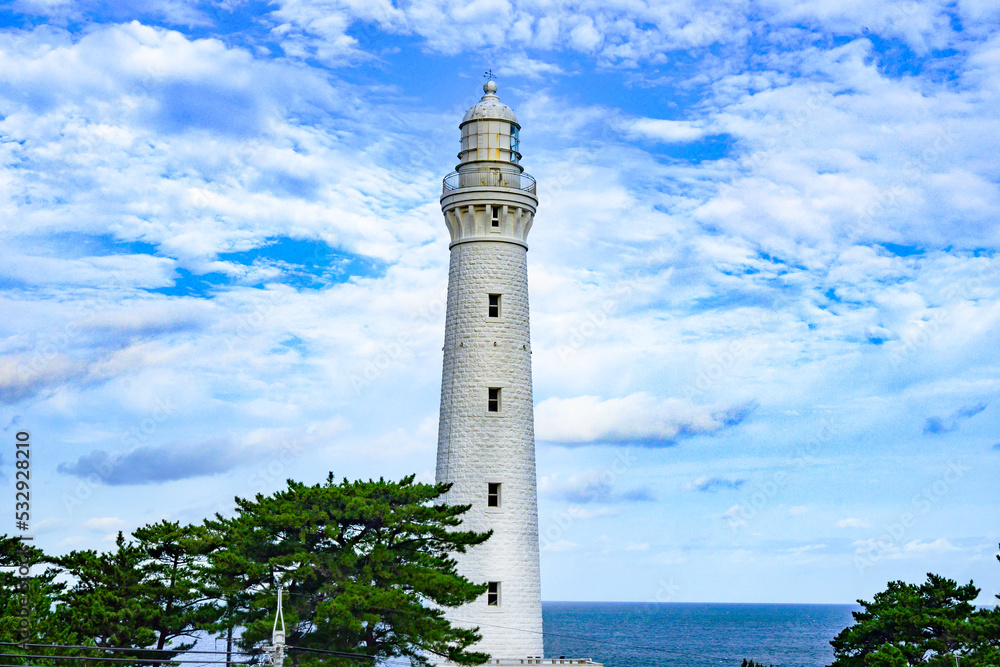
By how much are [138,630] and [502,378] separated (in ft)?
49.3

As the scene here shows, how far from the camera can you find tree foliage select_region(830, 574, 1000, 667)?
33312mm

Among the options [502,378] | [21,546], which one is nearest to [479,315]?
[502,378]

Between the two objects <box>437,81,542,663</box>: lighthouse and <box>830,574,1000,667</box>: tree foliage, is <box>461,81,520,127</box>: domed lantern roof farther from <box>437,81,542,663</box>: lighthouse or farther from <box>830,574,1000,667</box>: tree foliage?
<box>830,574,1000,667</box>: tree foliage

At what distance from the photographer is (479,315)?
39.1 meters

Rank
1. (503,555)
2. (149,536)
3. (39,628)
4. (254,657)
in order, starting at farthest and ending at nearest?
(503,555)
(149,536)
(254,657)
(39,628)

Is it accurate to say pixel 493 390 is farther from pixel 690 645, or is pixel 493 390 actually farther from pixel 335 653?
pixel 690 645

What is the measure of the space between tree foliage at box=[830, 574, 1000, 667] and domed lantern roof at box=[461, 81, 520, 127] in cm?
2293

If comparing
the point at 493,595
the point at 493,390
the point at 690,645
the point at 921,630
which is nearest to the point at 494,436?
the point at 493,390

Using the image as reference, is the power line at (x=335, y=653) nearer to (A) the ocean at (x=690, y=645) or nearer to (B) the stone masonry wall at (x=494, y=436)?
(B) the stone masonry wall at (x=494, y=436)

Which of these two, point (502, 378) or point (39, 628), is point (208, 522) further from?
point (502, 378)

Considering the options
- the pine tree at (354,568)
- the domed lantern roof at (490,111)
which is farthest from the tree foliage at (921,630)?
the domed lantern roof at (490,111)

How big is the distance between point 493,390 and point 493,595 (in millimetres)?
7441

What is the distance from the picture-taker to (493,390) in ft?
127

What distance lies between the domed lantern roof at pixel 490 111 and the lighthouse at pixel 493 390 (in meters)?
0.06
